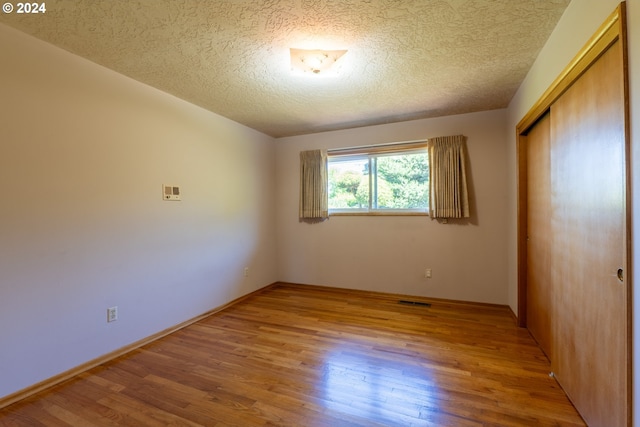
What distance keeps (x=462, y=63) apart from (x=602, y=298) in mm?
1934

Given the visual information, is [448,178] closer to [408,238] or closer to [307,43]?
[408,238]

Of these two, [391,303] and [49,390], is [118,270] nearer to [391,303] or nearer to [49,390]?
[49,390]

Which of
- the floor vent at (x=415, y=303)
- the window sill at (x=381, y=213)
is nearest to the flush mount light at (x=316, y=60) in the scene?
the window sill at (x=381, y=213)

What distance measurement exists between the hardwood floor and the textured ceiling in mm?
2433

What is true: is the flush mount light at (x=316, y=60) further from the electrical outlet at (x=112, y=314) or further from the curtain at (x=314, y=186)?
the electrical outlet at (x=112, y=314)

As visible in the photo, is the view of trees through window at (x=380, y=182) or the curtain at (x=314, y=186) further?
the curtain at (x=314, y=186)

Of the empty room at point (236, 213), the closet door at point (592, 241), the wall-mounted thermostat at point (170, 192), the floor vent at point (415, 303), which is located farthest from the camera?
the floor vent at point (415, 303)

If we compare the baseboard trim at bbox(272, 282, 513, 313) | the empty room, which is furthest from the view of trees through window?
the baseboard trim at bbox(272, 282, 513, 313)

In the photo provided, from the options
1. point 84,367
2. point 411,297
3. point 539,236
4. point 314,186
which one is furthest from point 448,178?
point 84,367

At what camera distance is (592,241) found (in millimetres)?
1418

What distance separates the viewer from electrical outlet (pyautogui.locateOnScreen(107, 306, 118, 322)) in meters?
2.27

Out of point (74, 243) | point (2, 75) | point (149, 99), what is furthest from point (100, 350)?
point (149, 99)

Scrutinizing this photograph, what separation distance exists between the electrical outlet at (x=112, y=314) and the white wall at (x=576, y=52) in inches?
128

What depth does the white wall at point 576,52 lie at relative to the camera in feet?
3.39
